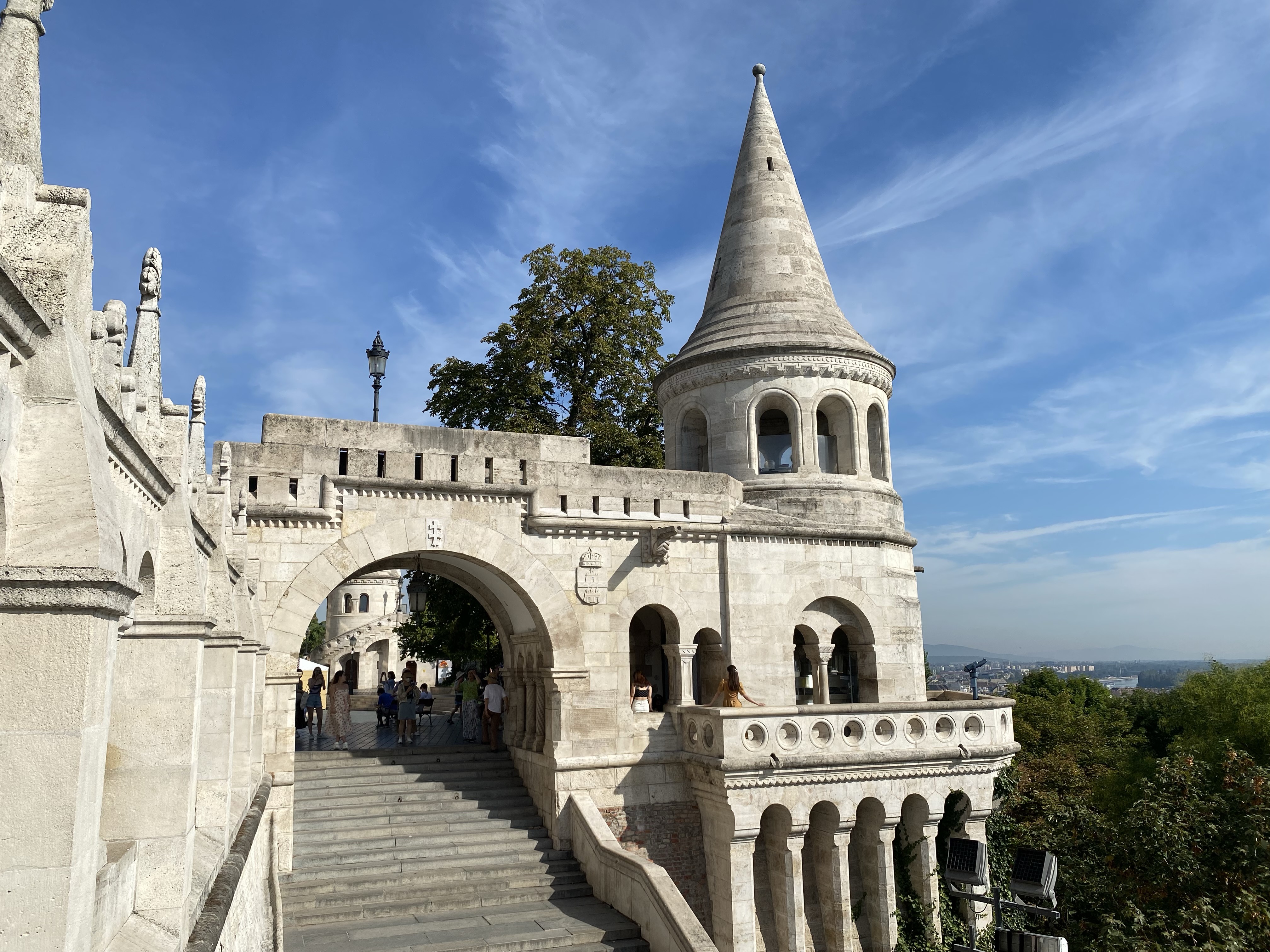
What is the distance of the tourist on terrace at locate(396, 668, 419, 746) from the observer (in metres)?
16.1

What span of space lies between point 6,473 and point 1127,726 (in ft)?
134

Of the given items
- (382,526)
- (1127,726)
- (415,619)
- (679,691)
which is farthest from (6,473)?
(1127,726)

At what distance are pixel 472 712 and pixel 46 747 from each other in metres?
14.0

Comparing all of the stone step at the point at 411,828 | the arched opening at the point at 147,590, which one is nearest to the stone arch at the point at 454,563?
the stone step at the point at 411,828

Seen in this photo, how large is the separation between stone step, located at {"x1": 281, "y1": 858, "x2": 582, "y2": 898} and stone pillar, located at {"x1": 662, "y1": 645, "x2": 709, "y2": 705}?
114 inches

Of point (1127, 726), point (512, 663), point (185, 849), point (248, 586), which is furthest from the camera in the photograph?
point (1127, 726)

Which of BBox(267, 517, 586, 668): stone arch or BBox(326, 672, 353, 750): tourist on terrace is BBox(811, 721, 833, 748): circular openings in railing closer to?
BBox(267, 517, 586, 668): stone arch

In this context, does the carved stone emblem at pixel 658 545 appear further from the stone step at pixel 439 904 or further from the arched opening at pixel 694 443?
the stone step at pixel 439 904

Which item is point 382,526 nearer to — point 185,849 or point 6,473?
point 185,849

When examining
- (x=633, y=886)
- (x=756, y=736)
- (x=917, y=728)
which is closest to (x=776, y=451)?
(x=917, y=728)

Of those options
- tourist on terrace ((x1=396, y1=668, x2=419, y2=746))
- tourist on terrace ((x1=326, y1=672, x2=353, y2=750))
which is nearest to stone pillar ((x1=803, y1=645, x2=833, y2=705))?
tourist on terrace ((x1=396, y1=668, x2=419, y2=746))

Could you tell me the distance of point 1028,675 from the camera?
46.3 meters

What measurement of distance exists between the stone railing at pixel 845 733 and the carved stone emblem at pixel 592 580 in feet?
6.82

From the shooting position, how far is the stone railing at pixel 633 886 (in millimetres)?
10750
